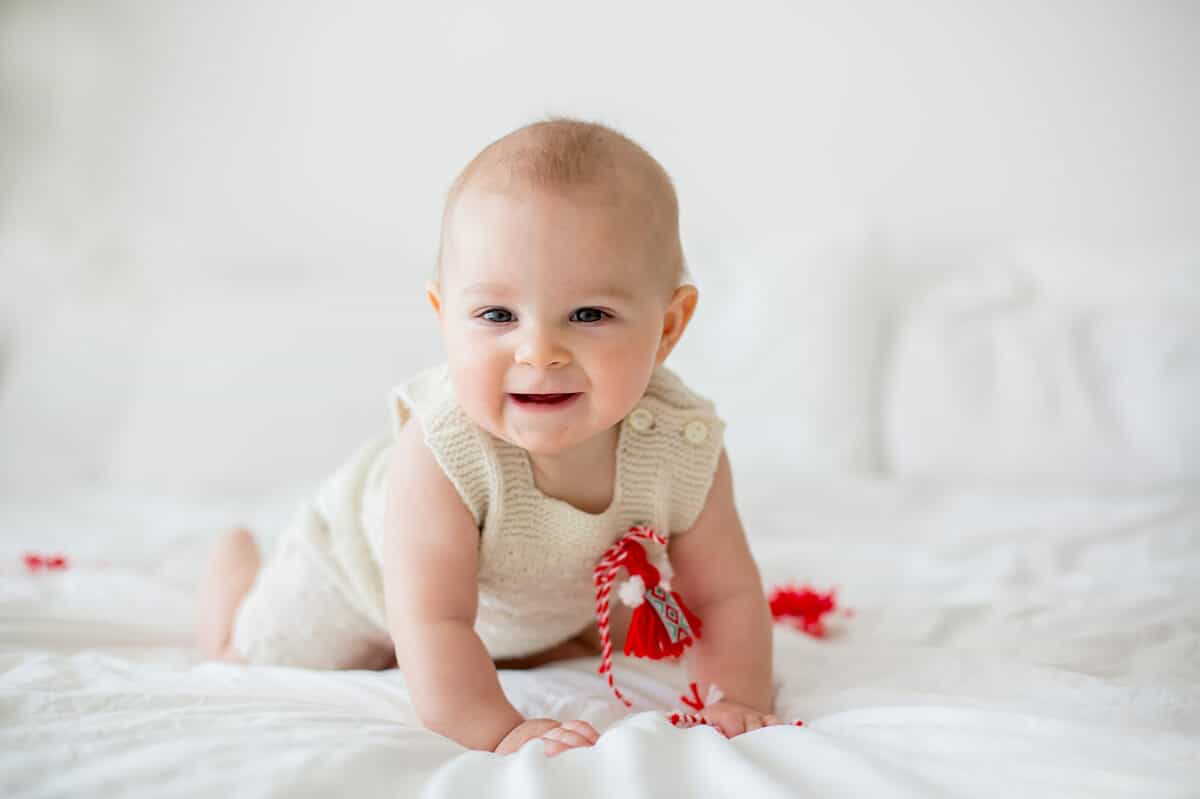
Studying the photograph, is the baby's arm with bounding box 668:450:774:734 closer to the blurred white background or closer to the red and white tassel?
the red and white tassel

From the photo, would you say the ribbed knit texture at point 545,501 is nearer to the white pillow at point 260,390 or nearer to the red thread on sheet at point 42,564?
the red thread on sheet at point 42,564

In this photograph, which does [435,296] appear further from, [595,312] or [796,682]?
[796,682]

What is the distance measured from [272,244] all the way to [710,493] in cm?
178

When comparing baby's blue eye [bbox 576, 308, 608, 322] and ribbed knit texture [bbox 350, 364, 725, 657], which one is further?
ribbed knit texture [bbox 350, 364, 725, 657]

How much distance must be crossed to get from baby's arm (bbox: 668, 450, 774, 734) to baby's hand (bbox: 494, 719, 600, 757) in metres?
0.18

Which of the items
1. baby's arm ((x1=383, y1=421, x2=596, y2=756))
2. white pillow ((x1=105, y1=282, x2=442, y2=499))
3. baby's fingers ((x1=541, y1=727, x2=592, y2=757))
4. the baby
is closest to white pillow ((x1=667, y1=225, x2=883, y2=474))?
white pillow ((x1=105, y1=282, x2=442, y2=499))

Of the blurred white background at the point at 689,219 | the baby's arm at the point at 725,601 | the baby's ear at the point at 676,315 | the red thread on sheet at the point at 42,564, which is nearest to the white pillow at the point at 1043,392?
the blurred white background at the point at 689,219

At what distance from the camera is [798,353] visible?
6.11 ft

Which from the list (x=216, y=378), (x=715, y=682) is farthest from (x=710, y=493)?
(x=216, y=378)

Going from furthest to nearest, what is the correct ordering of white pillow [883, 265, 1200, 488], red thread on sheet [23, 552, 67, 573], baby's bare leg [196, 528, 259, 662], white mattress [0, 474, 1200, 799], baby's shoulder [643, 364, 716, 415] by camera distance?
white pillow [883, 265, 1200, 488]
red thread on sheet [23, 552, 67, 573]
baby's bare leg [196, 528, 259, 662]
baby's shoulder [643, 364, 716, 415]
white mattress [0, 474, 1200, 799]

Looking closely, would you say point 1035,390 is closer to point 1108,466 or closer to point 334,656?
point 1108,466

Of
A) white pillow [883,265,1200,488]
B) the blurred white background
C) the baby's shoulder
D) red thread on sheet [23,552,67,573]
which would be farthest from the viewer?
the blurred white background

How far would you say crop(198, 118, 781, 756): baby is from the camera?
30.0 inches

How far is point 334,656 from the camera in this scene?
3.57ft
